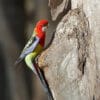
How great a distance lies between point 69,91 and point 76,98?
0.06 metres

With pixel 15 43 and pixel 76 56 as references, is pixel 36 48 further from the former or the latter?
pixel 15 43

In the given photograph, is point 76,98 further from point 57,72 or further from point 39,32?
point 39,32

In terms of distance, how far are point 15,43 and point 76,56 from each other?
3.55 m

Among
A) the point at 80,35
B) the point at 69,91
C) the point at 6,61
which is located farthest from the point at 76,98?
the point at 6,61

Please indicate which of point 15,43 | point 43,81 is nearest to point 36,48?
point 43,81

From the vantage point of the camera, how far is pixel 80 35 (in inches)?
134

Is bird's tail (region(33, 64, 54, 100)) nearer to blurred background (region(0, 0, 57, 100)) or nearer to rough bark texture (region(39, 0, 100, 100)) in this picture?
rough bark texture (region(39, 0, 100, 100))

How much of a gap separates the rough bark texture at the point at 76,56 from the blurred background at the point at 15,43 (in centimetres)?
312

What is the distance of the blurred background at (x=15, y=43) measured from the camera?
22.1 feet

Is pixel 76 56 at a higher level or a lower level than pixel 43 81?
higher

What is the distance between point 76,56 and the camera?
3.37 metres

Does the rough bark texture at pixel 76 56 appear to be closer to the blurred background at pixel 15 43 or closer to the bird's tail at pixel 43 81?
the bird's tail at pixel 43 81

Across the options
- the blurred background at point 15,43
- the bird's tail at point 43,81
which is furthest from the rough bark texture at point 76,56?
the blurred background at point 15,43

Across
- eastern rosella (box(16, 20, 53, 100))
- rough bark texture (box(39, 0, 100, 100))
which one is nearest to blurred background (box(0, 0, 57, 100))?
eastern rosella (box(16, 20, 53, 100))
